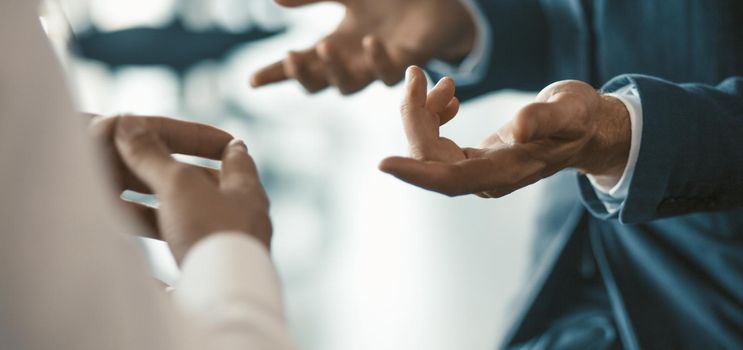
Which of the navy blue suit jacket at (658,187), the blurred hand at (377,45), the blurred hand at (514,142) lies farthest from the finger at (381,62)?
the blurred hand at (514,142)

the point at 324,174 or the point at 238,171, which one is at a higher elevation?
the point at 238,171

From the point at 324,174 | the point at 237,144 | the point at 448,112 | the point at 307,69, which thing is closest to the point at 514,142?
the point at 448,112

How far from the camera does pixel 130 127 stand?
0.45m

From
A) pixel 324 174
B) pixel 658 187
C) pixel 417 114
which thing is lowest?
pixel 324 174

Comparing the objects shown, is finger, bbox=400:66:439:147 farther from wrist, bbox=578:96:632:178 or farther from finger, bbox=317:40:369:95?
finger, bbox=317:40:369:95

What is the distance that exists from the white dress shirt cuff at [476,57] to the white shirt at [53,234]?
64 cm

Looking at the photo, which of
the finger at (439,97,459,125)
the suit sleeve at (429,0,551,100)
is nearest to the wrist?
the finger at (439,97,459,125)

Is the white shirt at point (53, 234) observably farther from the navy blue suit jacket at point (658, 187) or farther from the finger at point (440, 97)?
the navy blue suit jacket at point (658, 187)

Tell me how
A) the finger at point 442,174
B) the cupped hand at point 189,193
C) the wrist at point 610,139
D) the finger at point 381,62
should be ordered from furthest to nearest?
the finger at point 381,62 → the wrist at point 610,139 → the finger at point 442,174 → the cupped hand at point 189,193

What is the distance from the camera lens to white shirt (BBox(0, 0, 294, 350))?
0.92ft

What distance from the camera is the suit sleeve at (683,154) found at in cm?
64

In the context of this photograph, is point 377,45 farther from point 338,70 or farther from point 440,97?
point 440,97

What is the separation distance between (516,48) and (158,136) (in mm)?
511

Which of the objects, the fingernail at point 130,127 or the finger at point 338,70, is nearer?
the fingernail at point 130,127
